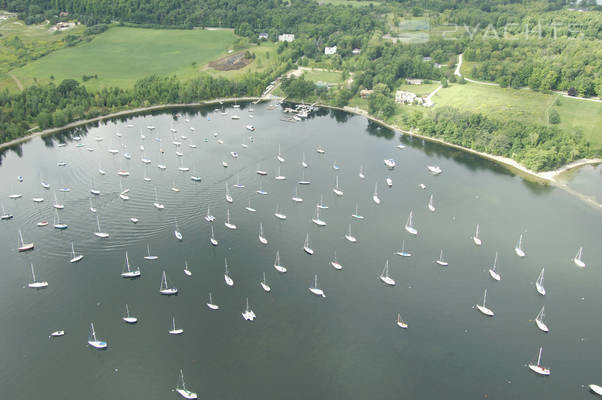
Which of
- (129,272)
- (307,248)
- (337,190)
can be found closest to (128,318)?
(129,272)

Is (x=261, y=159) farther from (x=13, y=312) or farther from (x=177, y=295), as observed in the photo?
(x=13, y=312)

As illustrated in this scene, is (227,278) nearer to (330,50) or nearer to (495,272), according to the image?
(495,272)

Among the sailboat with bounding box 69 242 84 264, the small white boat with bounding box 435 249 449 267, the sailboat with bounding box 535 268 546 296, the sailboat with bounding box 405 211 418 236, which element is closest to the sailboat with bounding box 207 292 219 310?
the sailboat with bounding box 69 242 84 264

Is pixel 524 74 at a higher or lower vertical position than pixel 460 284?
higher

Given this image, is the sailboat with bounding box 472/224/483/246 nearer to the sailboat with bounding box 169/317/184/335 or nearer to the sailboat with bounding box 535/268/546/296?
the sailboat with bounding box 535/268/546/296

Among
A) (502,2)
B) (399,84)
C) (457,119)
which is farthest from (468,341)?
(502,2)

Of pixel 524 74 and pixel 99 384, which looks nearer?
pixel 99 384

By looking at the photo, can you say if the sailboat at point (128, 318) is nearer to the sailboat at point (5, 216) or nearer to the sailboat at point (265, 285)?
the sailboat at point (265, 285)
